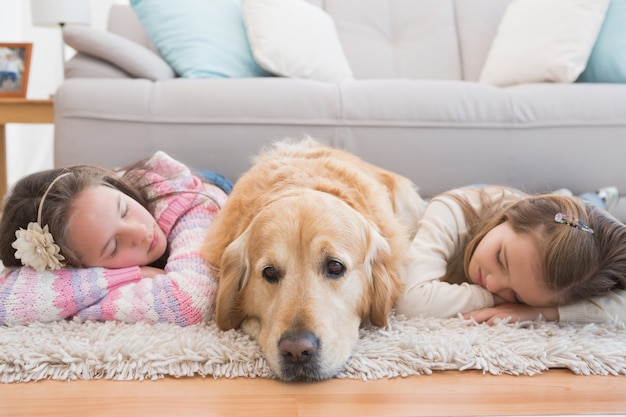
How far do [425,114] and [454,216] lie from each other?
90 cm

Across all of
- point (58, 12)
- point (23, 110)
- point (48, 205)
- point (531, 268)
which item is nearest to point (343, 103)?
point (531, 268)

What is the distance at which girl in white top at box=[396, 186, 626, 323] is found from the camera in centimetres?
183

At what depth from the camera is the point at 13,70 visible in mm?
4102

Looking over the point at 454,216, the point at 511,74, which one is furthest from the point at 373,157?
the point at 511,74

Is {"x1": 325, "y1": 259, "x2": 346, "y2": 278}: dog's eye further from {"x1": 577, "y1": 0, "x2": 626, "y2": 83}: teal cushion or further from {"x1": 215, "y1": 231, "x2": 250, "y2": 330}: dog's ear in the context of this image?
{"x1": 577, "y1": 0, "x2": 626, "y2": 83}: teal cushion

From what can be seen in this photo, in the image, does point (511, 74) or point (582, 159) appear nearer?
point (582, 159)

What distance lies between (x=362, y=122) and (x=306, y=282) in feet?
4.96

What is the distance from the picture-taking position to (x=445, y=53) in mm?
4055

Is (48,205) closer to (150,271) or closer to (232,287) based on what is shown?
(150,271)

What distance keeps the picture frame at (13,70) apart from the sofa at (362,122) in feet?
3.67

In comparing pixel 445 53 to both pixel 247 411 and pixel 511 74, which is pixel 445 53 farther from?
pixel 247 411

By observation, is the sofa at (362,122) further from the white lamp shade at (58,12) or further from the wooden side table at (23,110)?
the white lamp shade at (58,12)

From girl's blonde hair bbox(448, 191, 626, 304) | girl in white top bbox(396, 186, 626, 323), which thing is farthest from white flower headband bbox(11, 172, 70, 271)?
girl's blonde hair bbox(448, 191, 626, 304)

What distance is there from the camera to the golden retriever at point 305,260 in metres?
1.52
